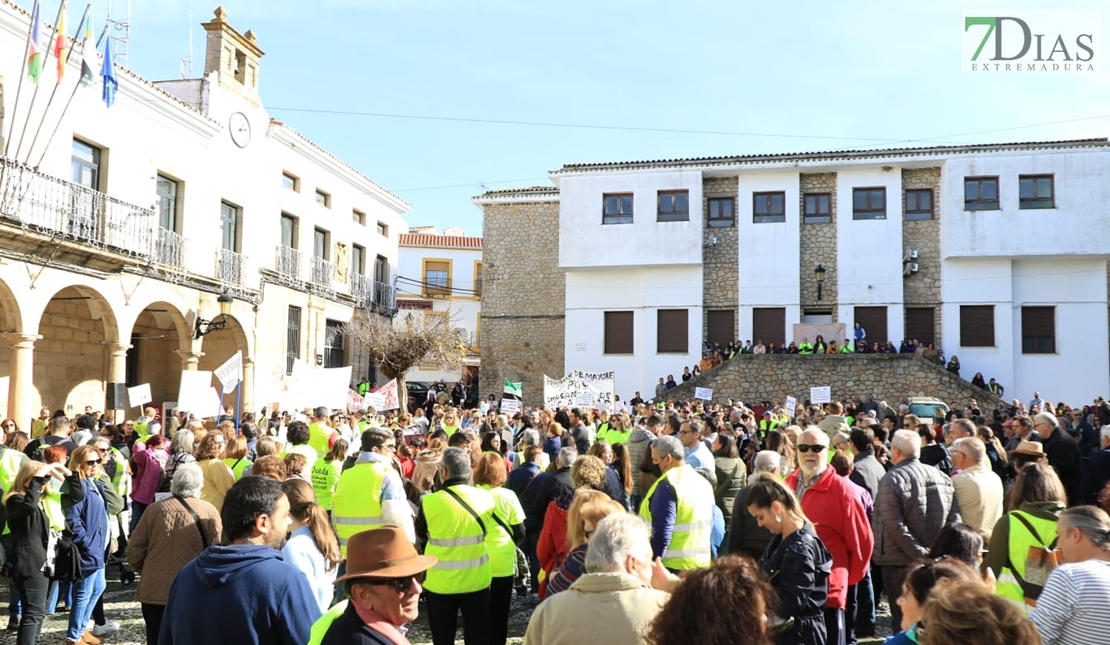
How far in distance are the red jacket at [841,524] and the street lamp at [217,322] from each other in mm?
17544

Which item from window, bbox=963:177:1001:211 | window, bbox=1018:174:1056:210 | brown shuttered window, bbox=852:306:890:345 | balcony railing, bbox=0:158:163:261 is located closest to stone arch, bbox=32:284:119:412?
balcony railing, bbox=0:158:163:261

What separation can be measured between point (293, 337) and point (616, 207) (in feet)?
40.8

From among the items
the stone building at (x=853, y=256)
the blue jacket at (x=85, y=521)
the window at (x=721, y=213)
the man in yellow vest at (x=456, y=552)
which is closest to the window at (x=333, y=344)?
the stone building at (x=853, y=256)

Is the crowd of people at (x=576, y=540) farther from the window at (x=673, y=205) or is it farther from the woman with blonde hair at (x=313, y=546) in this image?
the window at (x=673, y=205)

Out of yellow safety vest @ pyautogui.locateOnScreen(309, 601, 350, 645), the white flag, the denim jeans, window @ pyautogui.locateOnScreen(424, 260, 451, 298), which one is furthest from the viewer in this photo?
window @ pyautogui.locateOnScreen(424, 260, 451, 298)

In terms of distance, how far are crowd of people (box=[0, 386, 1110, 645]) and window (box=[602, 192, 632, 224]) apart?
20813mm

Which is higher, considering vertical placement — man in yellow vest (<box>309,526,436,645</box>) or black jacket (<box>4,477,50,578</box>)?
man in yellow vest (<box>309,526,436,645</box>)

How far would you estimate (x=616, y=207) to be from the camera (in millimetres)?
30984

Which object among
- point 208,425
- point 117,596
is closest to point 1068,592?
point 117,596

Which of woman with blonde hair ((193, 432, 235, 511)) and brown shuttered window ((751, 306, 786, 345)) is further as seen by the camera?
brown shuttered window ((751, 306, 786, 345))

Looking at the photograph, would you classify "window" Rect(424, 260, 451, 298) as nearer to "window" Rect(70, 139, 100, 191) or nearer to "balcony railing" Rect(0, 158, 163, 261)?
"balcony railing" Rect(0, 158, 163, 261)

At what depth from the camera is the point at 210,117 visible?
22016mm

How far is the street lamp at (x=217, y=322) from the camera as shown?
66.7 feet

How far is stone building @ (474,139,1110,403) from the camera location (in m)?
28.4
